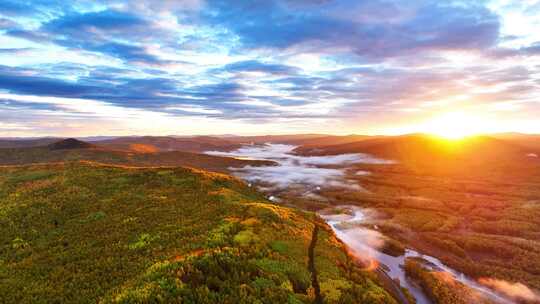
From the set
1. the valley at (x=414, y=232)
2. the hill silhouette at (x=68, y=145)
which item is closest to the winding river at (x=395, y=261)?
the valley at (x=414, y=232)

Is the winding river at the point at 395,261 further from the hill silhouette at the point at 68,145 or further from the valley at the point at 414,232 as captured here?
the hill silhouette at the point at 68,145

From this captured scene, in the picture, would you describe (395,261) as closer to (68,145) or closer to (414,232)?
(414,232)

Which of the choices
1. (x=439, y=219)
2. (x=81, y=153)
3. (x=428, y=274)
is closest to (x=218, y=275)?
(x=428, y=274)

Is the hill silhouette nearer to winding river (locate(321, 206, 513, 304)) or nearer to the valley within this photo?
the valley

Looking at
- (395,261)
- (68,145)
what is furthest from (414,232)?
(68,145)

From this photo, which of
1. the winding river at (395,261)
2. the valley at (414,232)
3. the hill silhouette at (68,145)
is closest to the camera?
the valley at (414,232)

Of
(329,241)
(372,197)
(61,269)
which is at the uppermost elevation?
(61,269)

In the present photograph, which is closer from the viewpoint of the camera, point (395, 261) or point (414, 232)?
point (395, 261)

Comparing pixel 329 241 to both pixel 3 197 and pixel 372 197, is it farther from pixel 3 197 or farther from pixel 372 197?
pixel 372 197

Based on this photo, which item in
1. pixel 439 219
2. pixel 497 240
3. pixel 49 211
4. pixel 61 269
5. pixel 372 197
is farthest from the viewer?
pixel 372 197

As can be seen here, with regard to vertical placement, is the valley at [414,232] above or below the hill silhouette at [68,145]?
below

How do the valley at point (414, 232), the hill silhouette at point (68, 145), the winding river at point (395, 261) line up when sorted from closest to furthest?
the valley at point (414, 232), the winding river at point (395, 261), the hill silhouette at point (68, 145)
